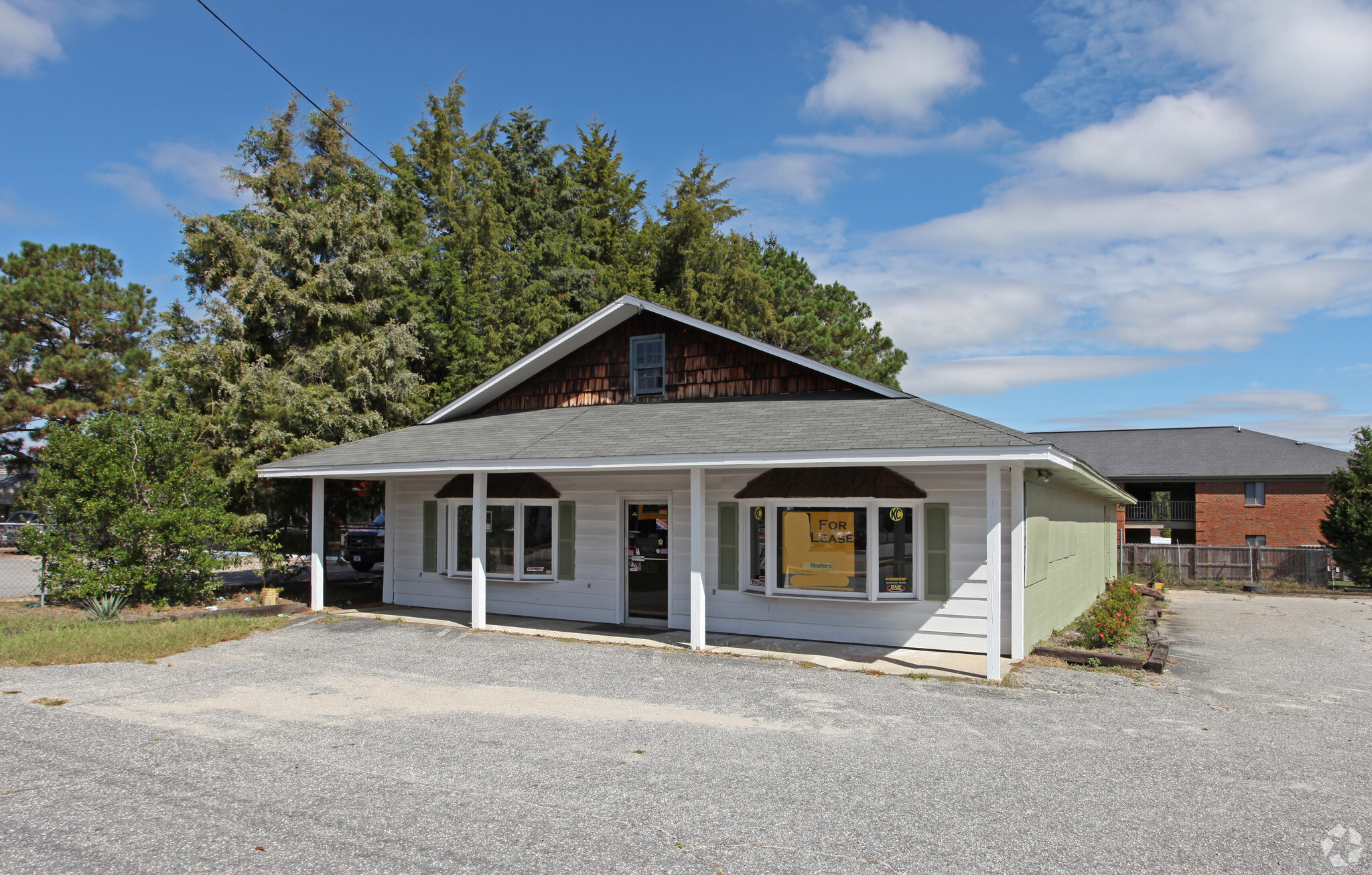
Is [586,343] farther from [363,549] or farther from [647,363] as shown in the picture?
[363,549]

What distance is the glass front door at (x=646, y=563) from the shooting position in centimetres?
1252

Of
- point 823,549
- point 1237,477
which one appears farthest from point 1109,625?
point 1237,477

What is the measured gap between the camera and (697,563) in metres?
10.5

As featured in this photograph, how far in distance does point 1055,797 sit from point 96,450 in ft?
47.7

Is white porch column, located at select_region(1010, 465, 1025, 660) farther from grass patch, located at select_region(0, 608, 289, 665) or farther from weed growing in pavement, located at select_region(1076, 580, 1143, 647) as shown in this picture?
grass patch, located at select_region(0, 608, 289, 665)

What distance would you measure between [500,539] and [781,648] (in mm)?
5412

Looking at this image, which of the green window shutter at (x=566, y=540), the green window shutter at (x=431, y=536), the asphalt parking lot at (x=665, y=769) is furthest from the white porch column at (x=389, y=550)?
the asphalt parking lot at (x=665, y=769)

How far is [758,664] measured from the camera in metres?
9.64

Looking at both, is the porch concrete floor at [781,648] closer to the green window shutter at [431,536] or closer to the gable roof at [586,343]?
the green window shutter at [431,536]

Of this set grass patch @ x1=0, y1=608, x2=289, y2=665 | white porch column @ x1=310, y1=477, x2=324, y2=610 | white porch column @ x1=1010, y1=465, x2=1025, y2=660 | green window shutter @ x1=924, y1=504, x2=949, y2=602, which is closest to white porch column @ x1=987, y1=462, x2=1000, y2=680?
white porch column @ x1=1010, y1=465, x2=1025, y2=660

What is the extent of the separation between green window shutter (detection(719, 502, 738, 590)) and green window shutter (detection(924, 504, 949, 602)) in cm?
263

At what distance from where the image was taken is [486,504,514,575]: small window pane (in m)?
13.5

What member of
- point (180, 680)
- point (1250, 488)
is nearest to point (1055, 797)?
point (180, 680)

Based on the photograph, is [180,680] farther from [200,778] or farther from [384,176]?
[384,176]
